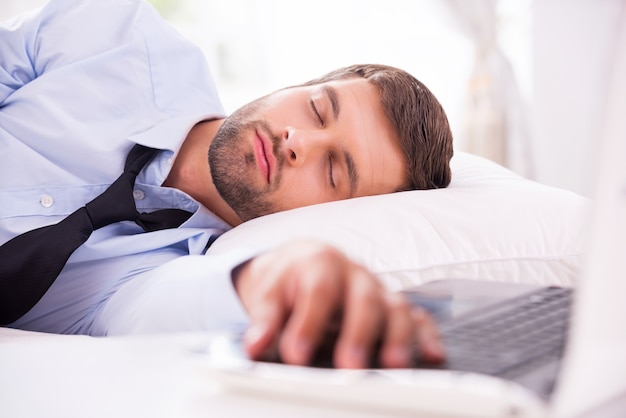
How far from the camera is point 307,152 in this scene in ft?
3.70

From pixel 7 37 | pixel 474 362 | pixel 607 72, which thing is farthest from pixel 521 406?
pixel 7 37

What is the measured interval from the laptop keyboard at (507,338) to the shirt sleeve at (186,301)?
164 millimetres

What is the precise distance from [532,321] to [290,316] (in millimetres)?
164

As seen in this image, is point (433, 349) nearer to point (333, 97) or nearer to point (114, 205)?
point (114, 205)

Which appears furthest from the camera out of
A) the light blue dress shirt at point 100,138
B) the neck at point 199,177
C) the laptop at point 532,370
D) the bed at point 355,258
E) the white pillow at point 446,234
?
the neck at point 199,177

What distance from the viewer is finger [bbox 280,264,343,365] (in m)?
0.37

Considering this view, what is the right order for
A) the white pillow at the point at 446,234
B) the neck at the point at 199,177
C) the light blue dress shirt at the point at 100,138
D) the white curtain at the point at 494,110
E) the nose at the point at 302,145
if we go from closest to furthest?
1. the white pillow at the point at 446,234
2. the light blue dress shirt at the point at 100,138
3. the nose at the point at 302,145
4. the neck at the point at 199,177
5. the white curtain at the point at 494,110

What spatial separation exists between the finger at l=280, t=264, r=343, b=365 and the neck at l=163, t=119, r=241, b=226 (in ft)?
2.93

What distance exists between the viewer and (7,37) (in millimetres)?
1362

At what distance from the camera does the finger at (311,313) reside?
369 millimetres

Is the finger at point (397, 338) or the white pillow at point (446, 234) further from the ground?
the finger at point (397, 338)

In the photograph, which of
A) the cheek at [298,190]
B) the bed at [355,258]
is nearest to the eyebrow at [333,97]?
the cheek at [298,190]

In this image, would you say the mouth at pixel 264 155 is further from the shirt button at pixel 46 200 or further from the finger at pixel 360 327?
the finger at pixel 360 327

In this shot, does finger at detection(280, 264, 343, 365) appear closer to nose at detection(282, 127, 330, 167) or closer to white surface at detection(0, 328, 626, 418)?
white surface at detection(0, 328, 626, 418)
